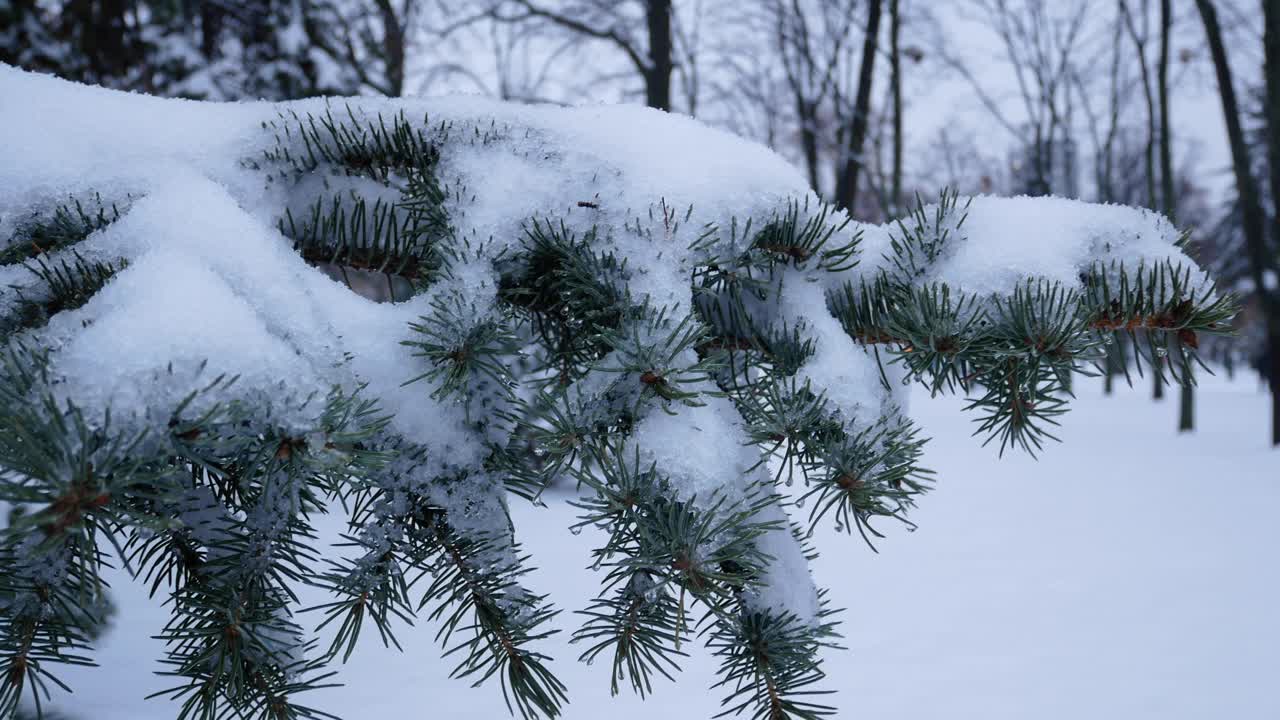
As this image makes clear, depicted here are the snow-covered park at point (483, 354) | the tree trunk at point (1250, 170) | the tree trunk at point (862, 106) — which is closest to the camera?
the snow-covered park at point (483, 354)

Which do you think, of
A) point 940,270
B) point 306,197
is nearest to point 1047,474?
point 940,270

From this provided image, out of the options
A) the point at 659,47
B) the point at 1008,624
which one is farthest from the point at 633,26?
the point at 1008,624

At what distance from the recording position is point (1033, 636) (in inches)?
136

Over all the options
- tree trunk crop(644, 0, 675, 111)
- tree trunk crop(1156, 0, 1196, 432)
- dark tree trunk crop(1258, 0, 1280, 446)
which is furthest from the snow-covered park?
tree trunk crop(1156, 0, 1196, 432)

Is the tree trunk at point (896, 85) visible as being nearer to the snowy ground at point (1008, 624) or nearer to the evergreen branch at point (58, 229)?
the snowy ground at point (1008, 624)

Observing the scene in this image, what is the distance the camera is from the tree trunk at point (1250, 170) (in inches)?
298

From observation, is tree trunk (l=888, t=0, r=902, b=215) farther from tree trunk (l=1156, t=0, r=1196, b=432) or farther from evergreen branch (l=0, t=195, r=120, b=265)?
evergreen branch (l=0, t=195, r=120, b=265)

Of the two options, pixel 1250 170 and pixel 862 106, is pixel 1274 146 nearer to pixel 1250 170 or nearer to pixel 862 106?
pixel 1250 170

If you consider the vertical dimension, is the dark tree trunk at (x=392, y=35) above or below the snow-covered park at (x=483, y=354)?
above

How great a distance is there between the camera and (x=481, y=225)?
3.19 ft

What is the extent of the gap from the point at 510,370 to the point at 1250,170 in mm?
9571

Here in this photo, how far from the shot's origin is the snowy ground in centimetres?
279

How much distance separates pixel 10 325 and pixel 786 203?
97 cm

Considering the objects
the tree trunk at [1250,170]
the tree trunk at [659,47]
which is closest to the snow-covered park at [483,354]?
the tree trunk at [659,47]
